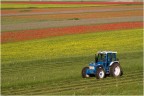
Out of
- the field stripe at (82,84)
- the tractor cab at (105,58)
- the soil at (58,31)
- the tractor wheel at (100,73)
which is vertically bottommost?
the field stripe at (82,84)

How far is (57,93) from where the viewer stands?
651 inches

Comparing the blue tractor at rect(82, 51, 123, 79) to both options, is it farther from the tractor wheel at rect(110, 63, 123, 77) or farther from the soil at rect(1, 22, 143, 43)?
the soil at rect(1, 22, 143, 43)

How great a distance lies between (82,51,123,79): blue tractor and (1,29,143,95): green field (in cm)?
33

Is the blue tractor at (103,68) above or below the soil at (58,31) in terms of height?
below

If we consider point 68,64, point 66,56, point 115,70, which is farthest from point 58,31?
point 115,70

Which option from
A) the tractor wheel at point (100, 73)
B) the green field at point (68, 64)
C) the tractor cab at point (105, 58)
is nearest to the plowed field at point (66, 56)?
the green field at point (68, 64)

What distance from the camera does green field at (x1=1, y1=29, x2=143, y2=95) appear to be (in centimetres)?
1766

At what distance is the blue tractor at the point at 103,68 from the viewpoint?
2004 centimetres

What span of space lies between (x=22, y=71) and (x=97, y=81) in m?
4.88

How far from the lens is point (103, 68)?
20344 millimetres

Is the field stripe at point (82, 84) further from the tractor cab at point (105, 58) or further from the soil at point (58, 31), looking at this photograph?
the soil at point (58, 31)

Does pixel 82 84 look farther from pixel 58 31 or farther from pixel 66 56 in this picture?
pixel 58 31

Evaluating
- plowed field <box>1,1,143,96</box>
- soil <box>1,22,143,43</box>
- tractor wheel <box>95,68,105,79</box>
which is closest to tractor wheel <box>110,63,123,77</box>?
plowed field <box>1,1,143,96</box>

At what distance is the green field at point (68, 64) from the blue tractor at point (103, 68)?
1.08 ft
